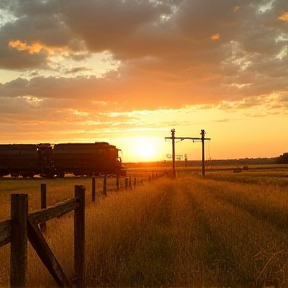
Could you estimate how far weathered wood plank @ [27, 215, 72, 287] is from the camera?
5.14m

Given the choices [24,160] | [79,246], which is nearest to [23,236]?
[79,246]

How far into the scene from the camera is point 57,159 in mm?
52031

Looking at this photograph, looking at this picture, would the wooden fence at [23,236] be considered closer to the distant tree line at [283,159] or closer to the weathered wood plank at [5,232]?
the weathered wood plank at [5,232]

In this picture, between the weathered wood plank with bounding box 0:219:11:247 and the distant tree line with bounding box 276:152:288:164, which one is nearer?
the weathered wood plank with bounding box 0:219:11:247

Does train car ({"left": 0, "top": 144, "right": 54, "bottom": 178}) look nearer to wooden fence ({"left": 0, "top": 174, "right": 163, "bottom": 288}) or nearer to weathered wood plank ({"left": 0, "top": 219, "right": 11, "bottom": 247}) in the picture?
wooden fence ({"left": 0, "top": 174, "right": 163, "bottom": 288})

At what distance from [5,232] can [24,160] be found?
154ft

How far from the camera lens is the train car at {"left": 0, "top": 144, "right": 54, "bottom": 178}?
50.3 metres

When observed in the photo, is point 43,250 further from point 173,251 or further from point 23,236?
point 173,251

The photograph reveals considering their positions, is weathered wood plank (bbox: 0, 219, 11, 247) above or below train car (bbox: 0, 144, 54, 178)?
below

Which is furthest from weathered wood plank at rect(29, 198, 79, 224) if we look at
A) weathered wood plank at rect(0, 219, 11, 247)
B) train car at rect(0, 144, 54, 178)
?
train car at rect(0, 144, 54, 178)

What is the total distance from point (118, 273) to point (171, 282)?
3.11 feet

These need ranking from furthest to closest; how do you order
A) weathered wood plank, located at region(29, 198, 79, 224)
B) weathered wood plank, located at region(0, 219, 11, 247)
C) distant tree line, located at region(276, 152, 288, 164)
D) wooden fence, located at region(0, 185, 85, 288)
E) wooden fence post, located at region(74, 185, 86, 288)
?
distant tree line, located at region(276, 152, 288, 164) < wooden fence post, located at region(74, 185, 86, 288) < weathered wood plank, located at region(29, 198, 79, 224) < wooden fence, located at region(0, 185, 85, 288) < weathered wood plank, located at region(0, 219, 11, 247)

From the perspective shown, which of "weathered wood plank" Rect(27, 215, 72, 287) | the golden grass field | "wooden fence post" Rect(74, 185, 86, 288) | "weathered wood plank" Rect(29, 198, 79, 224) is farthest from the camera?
the golden grass field

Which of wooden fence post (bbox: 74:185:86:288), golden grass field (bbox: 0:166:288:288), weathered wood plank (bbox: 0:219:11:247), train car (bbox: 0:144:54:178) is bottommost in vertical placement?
golden grass field (bbox: 0:166:288:288)
